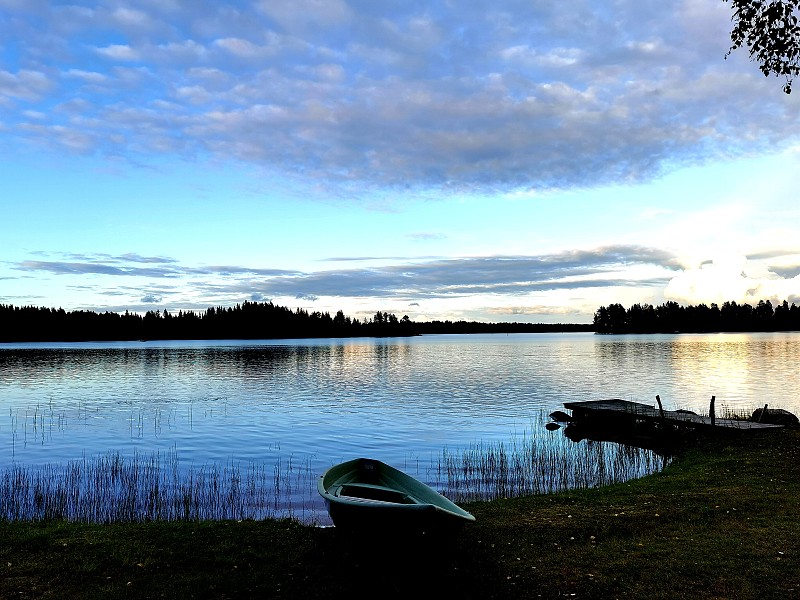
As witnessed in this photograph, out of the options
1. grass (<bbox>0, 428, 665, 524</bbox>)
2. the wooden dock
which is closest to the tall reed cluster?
grass (<bbox>0, 428, 665, 524</bbox>)

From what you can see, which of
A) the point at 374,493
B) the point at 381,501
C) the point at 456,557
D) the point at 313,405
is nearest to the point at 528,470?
the point at 374,493

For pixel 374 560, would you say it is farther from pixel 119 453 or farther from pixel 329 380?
pixel 329 380

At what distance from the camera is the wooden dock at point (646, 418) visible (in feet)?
102

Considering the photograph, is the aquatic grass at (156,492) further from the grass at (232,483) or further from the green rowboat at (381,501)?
the green rowboat at (381,501)

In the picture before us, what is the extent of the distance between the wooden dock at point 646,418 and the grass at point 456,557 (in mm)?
16502

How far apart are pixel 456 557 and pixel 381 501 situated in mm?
1956

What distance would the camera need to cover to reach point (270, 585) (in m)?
11.0

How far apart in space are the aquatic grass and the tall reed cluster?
6156mm

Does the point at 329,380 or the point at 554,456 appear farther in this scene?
the point at 329,380

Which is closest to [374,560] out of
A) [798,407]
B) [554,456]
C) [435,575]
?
[435,575]

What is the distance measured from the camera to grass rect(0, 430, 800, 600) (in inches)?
417

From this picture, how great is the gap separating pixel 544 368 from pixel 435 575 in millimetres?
82771

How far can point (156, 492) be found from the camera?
19516mm

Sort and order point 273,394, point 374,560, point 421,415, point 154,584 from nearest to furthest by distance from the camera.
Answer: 1. point 154,584
2. point 374,560
3. point 421,415
4. point 273,394
